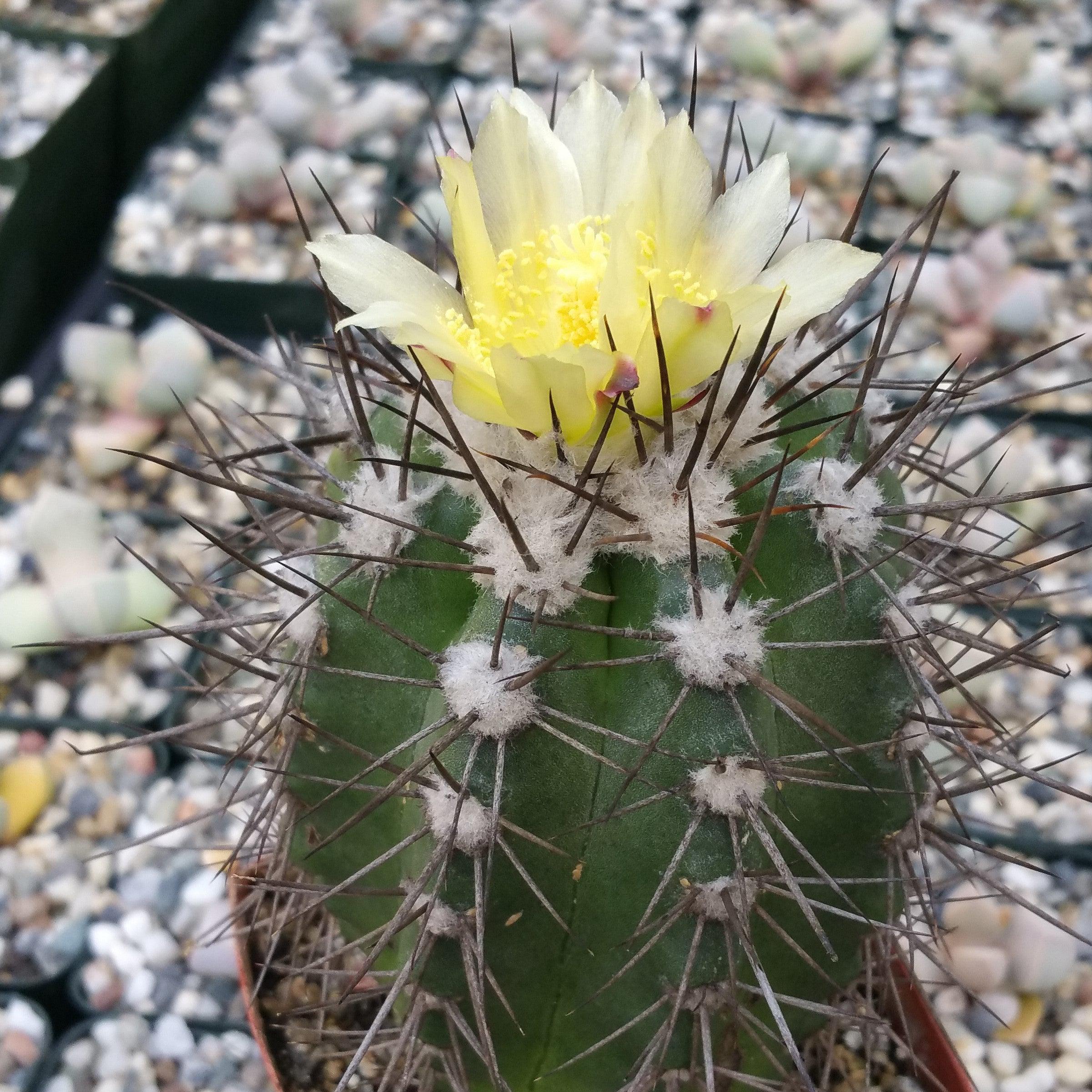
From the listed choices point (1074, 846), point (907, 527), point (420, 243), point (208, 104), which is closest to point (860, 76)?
point (420, 243)

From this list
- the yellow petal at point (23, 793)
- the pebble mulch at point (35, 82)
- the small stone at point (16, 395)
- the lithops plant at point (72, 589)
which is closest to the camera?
the yellow petal at point (23, 793)

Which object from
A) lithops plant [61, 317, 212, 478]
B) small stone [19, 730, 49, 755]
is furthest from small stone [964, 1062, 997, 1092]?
lithops plant [61, 317, 212, 478]

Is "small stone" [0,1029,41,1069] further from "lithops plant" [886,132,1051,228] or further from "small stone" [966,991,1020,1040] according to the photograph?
"lithops plant" [886,132,1051,228]

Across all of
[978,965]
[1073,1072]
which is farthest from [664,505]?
[1073,1072]

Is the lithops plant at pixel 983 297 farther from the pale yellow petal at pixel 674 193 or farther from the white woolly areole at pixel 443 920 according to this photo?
the white woolly areole at pixel 443 920

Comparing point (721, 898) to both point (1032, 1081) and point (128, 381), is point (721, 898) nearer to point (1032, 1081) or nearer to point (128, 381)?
point (1032, 1081)

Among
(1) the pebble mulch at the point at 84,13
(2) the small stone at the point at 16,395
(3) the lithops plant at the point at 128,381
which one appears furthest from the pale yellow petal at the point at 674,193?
(1) the pebble mulch at the point at 84,13
